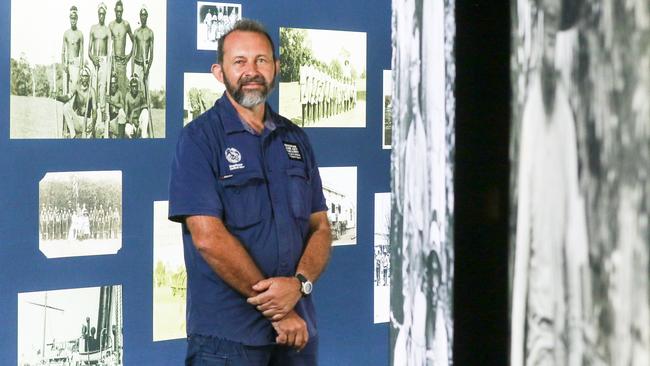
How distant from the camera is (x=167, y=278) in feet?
10.8

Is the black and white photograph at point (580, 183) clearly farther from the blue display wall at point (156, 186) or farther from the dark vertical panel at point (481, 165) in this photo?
the blue display wall at point (156, 186)

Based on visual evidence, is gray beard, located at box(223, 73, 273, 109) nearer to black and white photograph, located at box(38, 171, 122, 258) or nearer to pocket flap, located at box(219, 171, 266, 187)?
pocket flap, located at box(219, 171, 266, 187)

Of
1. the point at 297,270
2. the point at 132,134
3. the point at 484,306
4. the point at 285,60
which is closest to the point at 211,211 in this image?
the point at 297,270

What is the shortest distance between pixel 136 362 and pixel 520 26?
2895mm

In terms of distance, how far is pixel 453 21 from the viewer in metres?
0.53

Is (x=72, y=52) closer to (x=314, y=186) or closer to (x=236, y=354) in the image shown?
(x=314, y=186)

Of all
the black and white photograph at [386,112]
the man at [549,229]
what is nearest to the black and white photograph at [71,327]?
the black and white photograph at [386,112]

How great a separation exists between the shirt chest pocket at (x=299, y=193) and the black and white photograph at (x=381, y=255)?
1182 mm

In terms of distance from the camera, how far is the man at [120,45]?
10.2 feet

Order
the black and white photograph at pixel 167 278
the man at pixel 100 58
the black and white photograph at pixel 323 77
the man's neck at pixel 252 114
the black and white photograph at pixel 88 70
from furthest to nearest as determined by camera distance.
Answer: the black and white photograph at pixel 323 77, the black and white photograph at pixel 167 278, the man at pixel 100 58, the black and white photograph at pixel 88 70, the man's neck at pixel 252 114

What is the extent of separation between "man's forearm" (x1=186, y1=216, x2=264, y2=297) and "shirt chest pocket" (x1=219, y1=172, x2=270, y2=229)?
2.0 inches

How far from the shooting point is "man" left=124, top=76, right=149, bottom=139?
3.15 meters

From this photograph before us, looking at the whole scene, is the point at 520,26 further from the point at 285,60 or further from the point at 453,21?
the point at 285,60

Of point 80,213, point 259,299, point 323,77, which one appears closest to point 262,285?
point 259,299
